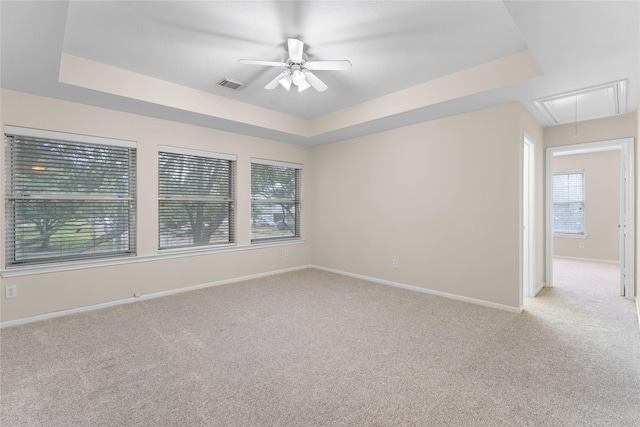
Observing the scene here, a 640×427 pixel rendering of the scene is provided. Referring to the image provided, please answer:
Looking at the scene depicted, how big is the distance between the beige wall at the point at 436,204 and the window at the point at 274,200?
0.68m

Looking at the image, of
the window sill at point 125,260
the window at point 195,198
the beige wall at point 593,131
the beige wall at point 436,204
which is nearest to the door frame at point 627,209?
the beige wall at point 593,131

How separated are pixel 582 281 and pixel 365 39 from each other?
5030mm

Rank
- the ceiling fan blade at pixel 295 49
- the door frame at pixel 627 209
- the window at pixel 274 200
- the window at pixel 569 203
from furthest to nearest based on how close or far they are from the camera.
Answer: the window at pixel 569 203, the window at pixel 274 200, the door frame at pixel 627 209, the ceiling fan blade at pixel 295 49

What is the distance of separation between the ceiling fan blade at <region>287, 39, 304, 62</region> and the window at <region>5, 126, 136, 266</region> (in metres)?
2.46

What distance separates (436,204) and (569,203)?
472cm

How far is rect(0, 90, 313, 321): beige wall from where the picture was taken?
3135 mm

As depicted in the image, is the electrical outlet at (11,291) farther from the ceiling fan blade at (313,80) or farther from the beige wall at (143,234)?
the ceiling fan blade at (313,80)

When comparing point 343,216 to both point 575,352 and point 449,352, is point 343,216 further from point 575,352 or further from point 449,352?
point 575,352

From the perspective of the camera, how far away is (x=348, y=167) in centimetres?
518

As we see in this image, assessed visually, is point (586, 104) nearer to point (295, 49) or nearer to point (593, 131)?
point (593, 131)

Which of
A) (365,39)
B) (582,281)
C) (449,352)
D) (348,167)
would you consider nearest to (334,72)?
(365,39)

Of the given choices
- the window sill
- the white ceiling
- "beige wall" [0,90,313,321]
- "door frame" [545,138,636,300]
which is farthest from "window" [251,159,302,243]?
"door frame" [545,138,636,300]

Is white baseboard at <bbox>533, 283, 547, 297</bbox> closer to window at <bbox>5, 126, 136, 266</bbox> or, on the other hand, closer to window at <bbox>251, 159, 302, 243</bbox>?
window at <bbox>251, 159, 302, 243</bbox>

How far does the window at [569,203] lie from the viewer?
6484 mm
